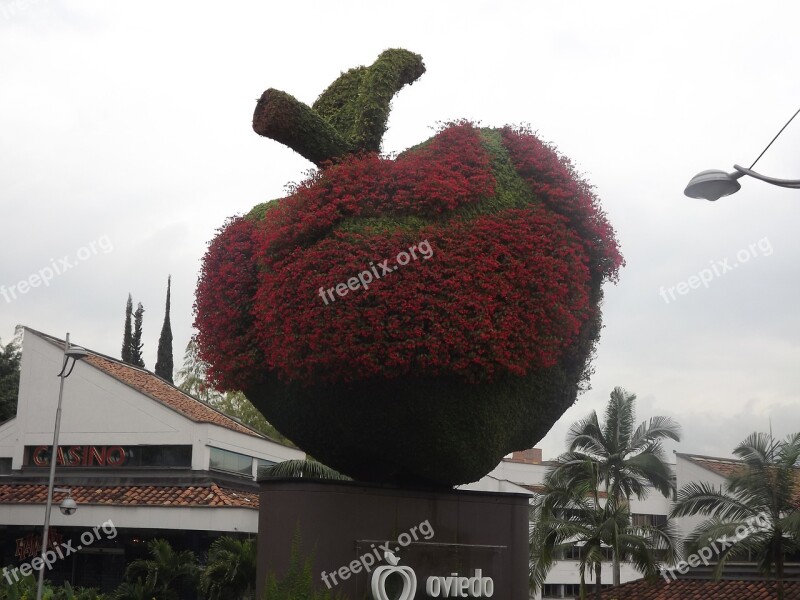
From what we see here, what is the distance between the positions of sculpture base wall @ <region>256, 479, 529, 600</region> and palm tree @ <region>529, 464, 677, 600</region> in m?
16.0

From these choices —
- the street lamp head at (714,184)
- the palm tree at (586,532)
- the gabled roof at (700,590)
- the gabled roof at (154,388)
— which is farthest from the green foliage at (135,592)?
the street lamp head at (714,184)

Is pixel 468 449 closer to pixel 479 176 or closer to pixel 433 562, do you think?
pixel 433 562

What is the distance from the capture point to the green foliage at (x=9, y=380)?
135ft

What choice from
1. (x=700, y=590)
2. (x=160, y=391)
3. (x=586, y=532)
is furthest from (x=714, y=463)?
(x=160, y=391)

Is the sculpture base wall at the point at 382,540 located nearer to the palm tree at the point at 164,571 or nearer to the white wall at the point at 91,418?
the palm tree at the point at 164,571

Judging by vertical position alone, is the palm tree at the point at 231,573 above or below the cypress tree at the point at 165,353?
below

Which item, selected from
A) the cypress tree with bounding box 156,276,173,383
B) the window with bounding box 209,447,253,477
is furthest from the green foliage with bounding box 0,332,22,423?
the window with bounding box 209,447,253,477

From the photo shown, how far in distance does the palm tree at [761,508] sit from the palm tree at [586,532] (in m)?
2.30

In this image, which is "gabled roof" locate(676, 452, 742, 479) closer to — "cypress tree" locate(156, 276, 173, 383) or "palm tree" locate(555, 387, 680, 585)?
"palm tree" locate(555, 387, 680, 585)

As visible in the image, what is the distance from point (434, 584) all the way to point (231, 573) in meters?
9.71

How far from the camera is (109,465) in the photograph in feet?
88.7

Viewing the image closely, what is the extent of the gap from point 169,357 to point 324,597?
40.9 m

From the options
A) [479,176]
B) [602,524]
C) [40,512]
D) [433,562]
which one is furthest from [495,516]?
[40,512]

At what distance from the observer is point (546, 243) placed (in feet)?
34.7
